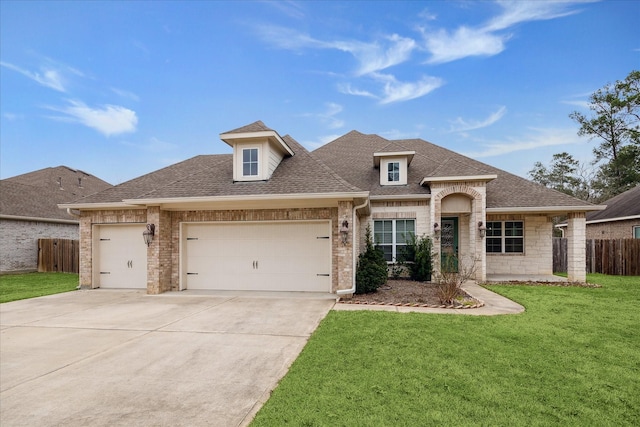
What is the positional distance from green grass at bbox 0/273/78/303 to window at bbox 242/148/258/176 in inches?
297

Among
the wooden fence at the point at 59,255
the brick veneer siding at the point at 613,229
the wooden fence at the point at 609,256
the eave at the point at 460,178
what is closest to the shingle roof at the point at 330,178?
the eave at the point at 460,178

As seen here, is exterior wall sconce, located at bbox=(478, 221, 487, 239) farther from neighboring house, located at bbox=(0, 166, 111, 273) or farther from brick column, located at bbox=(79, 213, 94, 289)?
neighboring house, located at bbox=(0, 166, 111, 273)

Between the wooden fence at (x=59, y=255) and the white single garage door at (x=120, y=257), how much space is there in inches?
264

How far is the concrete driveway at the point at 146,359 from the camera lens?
3213 millimetres

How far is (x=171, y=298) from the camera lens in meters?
9.29

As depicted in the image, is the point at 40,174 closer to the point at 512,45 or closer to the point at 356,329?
the point at 356,329

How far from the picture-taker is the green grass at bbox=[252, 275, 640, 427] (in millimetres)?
3002

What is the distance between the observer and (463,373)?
3900 millimetres

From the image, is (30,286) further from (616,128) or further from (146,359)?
(616,128)

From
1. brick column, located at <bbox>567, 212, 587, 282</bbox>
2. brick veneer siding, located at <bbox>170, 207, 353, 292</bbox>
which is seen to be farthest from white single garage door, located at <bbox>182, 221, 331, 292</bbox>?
brick column, located at <bbox>567, 212, 587, 282</bbox>

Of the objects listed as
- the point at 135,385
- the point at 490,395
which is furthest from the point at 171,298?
the point at 490,395

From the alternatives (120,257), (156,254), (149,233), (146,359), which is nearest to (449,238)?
(156,254)

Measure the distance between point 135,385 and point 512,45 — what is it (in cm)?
1903

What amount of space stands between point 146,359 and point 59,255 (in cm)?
1634
